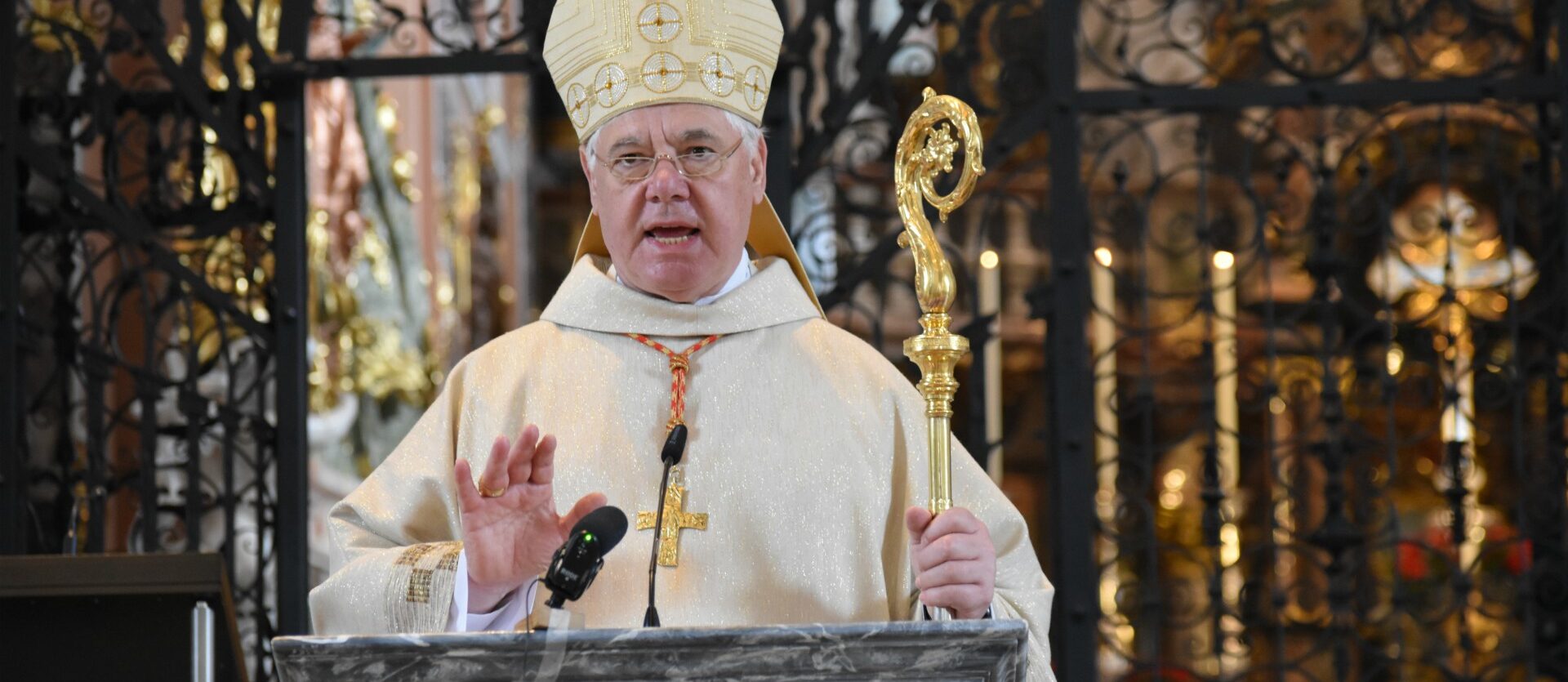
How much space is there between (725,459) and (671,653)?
43.1 inches

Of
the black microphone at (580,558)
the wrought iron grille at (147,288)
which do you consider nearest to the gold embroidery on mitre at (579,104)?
the black microphone at (580,558)

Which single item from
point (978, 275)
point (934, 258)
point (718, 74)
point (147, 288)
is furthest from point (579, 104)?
point (147, 288)

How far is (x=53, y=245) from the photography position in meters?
5.59

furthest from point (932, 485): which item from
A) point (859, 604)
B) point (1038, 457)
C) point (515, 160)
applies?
point (515, 160)

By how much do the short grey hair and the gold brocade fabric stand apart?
0.72 feet

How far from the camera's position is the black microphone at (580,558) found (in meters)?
2.23

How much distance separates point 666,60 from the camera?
10.9 ft

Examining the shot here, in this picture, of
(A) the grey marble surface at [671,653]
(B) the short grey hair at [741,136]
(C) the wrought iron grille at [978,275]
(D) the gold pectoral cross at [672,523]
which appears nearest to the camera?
(A) the grey marble surface at [671,653]

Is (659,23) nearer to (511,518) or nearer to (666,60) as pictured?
(666,60)

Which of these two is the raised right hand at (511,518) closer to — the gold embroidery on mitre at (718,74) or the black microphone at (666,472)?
the black microphone at (666,472)

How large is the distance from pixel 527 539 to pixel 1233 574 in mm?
7707

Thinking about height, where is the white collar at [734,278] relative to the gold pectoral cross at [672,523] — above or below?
above

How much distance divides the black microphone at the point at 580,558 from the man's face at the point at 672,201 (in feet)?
3.23

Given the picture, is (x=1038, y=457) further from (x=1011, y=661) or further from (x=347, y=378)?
(x=1011, y=661)
